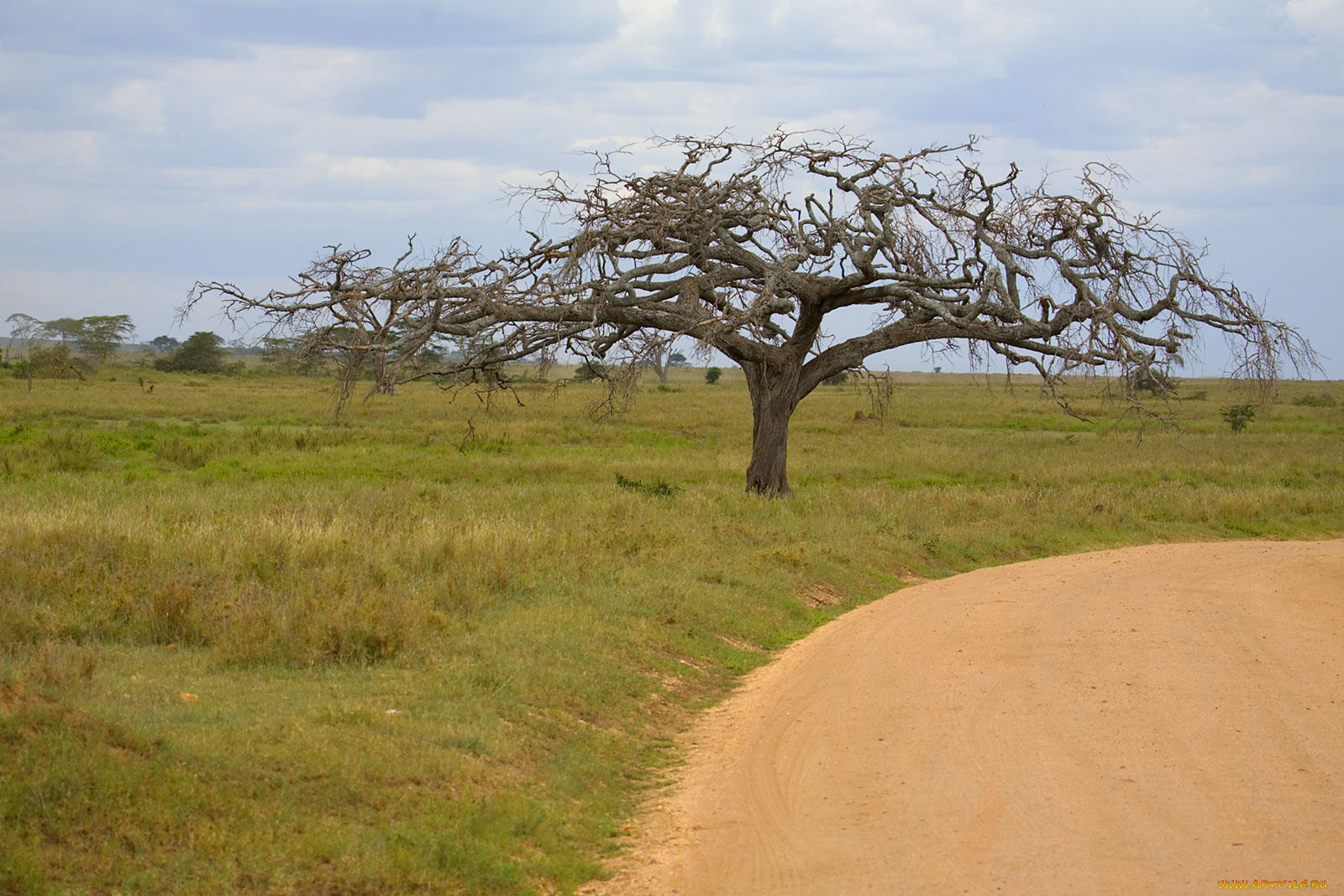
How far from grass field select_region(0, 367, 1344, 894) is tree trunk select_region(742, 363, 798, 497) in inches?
23.0

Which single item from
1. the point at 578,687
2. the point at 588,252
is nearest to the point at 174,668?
the point at 578,687

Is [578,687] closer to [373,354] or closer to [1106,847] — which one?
[1106,847]

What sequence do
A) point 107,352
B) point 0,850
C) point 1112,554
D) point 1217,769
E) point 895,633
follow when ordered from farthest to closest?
point 107,352 < point 1112,554 < point 895,633 < point 1217,769 < point 0,850

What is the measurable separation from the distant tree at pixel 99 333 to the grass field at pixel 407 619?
189ft

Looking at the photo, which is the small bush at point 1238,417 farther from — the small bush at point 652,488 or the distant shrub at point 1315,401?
the small bush at point 652,488

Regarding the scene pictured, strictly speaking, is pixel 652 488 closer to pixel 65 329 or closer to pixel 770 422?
pixel 770 422

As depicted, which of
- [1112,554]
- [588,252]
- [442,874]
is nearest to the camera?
[442,874]

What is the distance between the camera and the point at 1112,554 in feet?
53.0

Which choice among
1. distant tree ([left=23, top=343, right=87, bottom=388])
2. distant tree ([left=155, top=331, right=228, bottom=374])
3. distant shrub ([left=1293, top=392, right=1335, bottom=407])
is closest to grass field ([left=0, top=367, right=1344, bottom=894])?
distant tree ([left=23, top=343, right=87, bottom=388])

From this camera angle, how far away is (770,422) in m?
19.2

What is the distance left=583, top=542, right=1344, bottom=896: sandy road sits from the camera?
5.29 meters

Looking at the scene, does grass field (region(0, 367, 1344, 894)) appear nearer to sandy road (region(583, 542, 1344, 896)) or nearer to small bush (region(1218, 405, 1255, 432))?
sandy road (region(583, 542, 1344, 896))

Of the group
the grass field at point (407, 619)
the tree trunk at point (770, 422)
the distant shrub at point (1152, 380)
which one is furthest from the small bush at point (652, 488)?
the distant shrub at point (1152, 380)

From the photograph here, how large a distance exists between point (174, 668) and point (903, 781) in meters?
4.61
